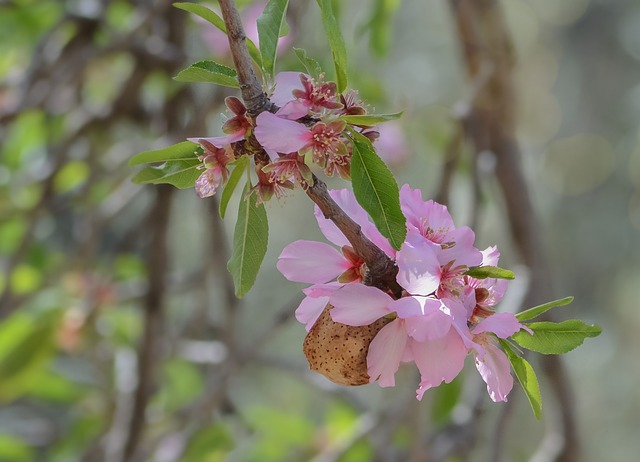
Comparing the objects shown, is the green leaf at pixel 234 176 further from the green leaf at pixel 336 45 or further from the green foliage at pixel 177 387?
the green foliage at pixel 177 387

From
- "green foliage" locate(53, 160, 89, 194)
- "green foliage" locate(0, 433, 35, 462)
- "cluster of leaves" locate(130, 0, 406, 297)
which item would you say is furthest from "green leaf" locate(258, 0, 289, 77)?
"green foliage" locate(0, 433, 35, 462)

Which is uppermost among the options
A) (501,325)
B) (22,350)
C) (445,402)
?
(501,325)

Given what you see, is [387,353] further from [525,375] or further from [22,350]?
[22,350]

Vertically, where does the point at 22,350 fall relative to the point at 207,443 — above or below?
above

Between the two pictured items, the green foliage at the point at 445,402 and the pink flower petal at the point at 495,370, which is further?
the green foliage at the point at 445,402

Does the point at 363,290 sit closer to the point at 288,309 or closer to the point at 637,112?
the point at 288,309

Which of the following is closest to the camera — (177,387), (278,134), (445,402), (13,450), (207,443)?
(278,134)

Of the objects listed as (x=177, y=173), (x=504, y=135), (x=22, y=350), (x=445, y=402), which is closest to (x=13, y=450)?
(x=22, y=350)

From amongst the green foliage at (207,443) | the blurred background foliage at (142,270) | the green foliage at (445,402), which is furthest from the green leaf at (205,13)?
the green foliage at (445,402)
